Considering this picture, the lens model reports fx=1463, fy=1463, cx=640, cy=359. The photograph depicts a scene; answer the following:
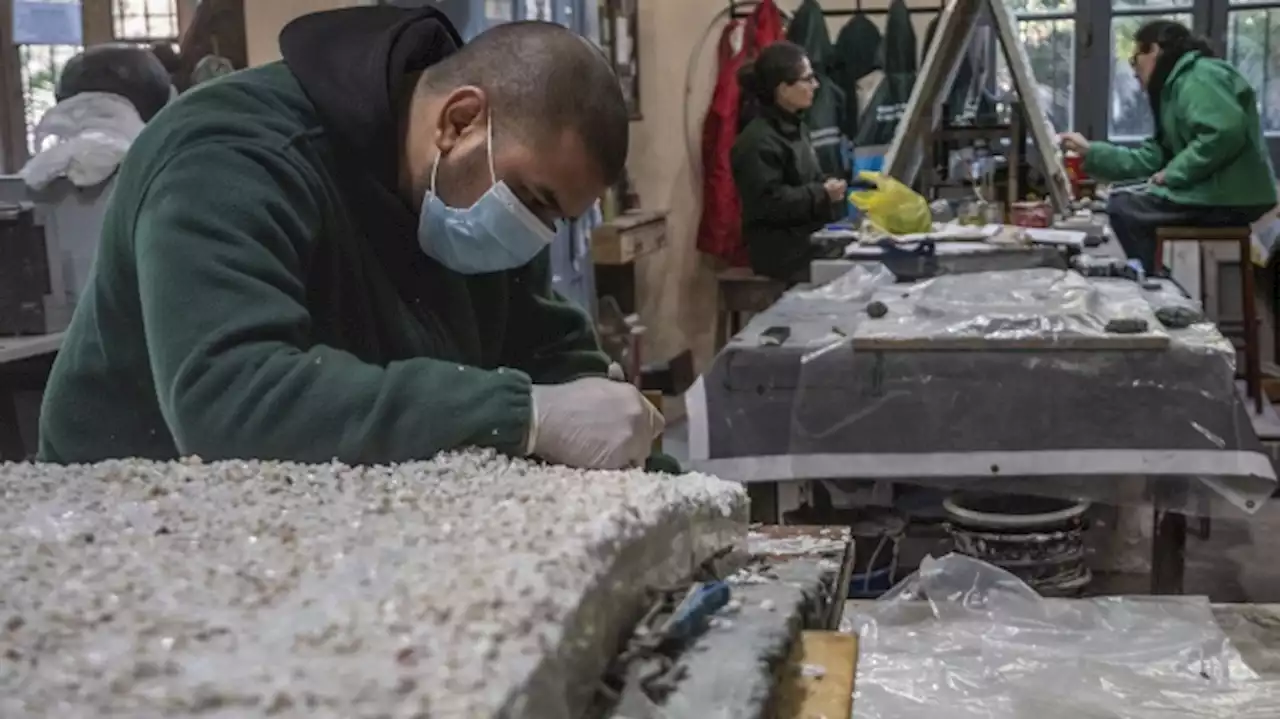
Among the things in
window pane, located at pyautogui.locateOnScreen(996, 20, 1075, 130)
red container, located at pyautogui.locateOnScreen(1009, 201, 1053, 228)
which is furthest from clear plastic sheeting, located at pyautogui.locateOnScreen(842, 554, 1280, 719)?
window pane, located at pyautogui.locateOnScreen(996, 20, 1075, 130)

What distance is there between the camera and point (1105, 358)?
2.40 metres

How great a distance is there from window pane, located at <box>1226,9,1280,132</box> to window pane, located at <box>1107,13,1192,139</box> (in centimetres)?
23

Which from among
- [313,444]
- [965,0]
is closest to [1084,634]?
[313,444]

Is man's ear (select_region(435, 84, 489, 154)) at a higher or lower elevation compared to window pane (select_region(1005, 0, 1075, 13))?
lower

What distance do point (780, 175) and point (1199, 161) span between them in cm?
135

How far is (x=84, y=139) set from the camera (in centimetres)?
285

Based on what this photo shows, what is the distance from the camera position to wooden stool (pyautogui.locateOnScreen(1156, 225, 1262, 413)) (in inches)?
184

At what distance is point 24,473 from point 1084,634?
147 cm

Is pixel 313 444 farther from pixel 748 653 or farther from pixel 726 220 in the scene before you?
pixel 726 220

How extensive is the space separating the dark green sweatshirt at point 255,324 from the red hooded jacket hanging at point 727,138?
395cm

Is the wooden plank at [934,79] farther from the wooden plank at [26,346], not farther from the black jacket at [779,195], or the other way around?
the wooden plank at [26,346]

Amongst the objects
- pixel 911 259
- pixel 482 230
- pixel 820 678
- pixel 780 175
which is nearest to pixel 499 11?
pixel 911 259

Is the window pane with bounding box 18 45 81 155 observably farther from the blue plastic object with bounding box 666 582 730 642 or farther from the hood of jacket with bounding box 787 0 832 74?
the blue plastic object with bounding box 666 582 730 642

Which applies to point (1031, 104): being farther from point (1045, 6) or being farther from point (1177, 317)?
point (1045, 6)
